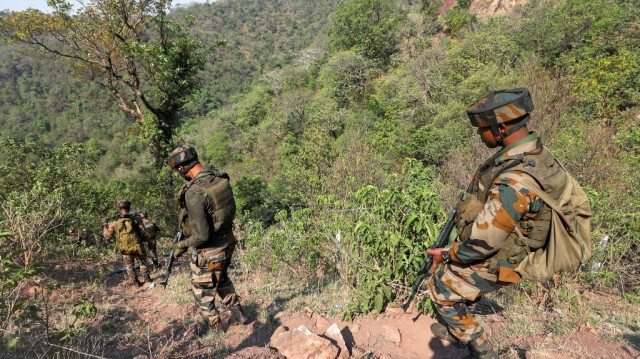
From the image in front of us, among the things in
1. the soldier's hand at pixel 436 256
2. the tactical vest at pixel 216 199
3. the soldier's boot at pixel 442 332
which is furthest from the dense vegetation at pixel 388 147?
the tactical vest at pixel 216 199

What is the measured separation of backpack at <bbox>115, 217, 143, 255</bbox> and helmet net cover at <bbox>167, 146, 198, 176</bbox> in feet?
7.70

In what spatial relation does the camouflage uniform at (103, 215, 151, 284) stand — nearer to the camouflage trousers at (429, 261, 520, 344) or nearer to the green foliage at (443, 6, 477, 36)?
the camouflage trousers at (429, 261, 520, 344)

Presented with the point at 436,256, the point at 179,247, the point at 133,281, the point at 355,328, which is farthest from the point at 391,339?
the point at 133,281

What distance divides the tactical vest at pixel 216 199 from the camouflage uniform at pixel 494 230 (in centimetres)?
186

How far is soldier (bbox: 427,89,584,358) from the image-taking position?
167cm

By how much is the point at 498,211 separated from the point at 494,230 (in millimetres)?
110

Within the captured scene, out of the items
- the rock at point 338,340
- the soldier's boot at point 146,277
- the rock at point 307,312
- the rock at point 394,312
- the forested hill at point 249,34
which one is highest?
the forested hill at point 249,34

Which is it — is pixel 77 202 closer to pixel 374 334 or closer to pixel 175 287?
pixel 175 287

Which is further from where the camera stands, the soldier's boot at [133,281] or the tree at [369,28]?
the tree at [369,28]

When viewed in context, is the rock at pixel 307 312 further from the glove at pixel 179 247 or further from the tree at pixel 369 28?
the tree at pixel 369 28

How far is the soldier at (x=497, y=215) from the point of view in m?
1.67

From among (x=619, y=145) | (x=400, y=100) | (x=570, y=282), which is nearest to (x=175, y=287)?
(x=570, y=282)

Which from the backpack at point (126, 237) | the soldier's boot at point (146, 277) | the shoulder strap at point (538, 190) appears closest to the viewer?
the shoulder strap at point (538, 190)

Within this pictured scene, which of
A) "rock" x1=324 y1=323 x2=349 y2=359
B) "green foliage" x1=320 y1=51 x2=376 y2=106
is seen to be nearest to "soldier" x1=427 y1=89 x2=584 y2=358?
"rock" x1=324 y1=323 x2=349 y2=359
